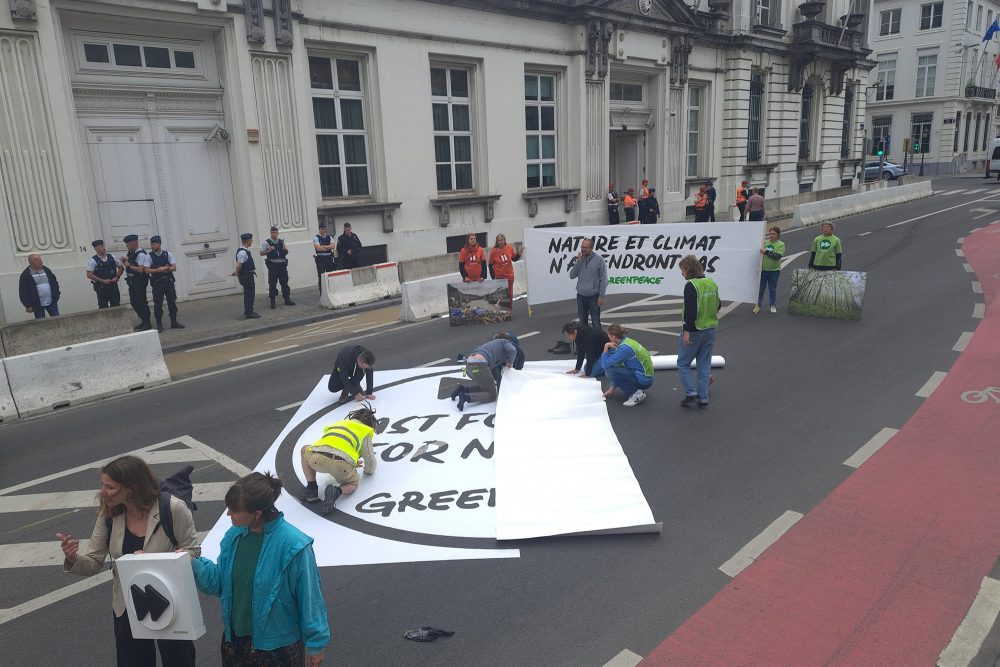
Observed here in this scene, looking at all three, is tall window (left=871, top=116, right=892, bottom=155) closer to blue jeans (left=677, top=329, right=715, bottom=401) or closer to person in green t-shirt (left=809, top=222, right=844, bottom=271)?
person in green t-shirt (left=809, top=222, right=844, bottom=271)

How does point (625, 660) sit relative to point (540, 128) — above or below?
below

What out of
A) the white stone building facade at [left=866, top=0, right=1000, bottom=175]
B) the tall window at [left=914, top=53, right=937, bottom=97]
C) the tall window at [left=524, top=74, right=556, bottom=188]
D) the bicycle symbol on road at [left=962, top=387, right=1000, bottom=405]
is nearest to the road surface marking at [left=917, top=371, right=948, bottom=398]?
the bicycle symbol on road at [left=962, top=387, right=1000, bottom=405]

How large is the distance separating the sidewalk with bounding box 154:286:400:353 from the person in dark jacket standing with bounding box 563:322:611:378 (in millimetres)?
7665

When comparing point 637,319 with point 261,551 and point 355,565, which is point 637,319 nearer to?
point 355,565

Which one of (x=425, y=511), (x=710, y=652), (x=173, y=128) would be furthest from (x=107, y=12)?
(x=710, y=652)

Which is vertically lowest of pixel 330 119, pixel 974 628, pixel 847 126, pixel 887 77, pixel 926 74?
pixel 974 628

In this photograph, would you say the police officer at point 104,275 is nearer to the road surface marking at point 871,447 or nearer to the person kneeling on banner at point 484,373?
the person kneeling on banner at point 484,373

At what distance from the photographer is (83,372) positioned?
419 inches

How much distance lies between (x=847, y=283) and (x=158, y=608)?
42.3 feet

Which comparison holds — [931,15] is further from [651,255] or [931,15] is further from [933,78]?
[651,255]

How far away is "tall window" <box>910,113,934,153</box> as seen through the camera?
62.2 meters

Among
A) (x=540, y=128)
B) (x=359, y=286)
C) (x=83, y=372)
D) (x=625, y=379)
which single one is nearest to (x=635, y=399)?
(x=625, y=379)

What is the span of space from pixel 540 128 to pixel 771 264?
13121 millimetres

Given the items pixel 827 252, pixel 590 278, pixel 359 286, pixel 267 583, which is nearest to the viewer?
pixel 267 583
